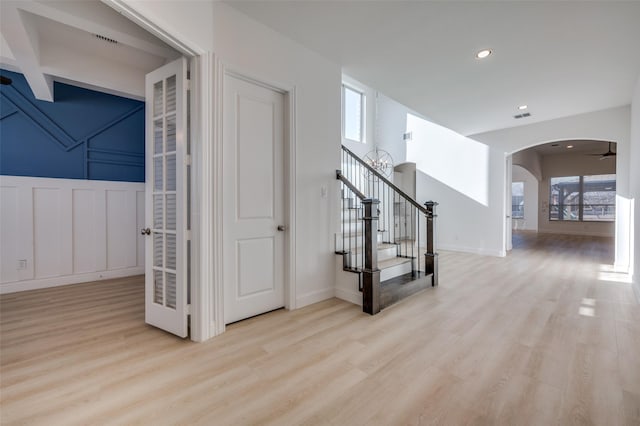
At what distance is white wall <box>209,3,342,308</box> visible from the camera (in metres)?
2.68

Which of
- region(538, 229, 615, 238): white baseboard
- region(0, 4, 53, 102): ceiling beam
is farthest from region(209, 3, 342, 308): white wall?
region(538, 229, 615, 238): white baseboard

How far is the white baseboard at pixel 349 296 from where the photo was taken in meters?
3.22

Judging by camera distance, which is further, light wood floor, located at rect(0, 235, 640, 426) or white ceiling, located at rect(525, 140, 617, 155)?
white ceiling, located at rect(525, 140, 617, 155)

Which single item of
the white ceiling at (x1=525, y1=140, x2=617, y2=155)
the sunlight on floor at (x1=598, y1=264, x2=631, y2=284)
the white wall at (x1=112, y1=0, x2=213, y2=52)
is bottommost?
the sunlight on floor at (x1=598, y1=264, x2=631, y2=284)

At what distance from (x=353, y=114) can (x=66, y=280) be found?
7.40m

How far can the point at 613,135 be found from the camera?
5.13 m

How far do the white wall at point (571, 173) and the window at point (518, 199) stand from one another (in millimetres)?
756

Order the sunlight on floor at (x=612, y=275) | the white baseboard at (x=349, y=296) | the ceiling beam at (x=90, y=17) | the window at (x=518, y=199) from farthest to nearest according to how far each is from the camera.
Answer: the window at (x=518, y=199), the sunlight on floor at (x=612, y=275), the white baseboard at (x=349, y=296), the ceiling beam at (x=90, y=17)

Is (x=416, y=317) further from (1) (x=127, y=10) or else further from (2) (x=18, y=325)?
(2) (x=18, y=325)

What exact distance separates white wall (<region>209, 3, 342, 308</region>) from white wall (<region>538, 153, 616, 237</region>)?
12.0 m

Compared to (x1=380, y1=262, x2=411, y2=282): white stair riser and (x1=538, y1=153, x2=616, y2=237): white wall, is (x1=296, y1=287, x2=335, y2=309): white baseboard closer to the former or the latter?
(x1=380, y1=262, x2=411, y2=282): white stair riser

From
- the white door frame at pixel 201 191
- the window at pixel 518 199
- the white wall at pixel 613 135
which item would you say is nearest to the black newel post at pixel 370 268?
the white door frame at pixel 201 191

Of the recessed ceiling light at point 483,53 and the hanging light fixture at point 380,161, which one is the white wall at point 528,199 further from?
the recessed ceiling light at point 483,53

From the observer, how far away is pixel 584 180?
35.3ft
